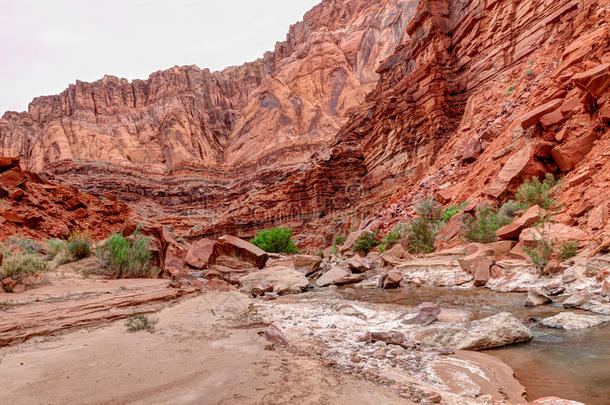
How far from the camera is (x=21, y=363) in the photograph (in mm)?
2385

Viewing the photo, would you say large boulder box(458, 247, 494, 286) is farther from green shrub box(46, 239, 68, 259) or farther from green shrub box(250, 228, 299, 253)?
green shrub box(250, 228, 299, 253)

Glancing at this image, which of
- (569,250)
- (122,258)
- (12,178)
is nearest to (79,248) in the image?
(122,258)

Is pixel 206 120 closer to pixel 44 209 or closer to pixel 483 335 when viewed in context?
pixel 44 209

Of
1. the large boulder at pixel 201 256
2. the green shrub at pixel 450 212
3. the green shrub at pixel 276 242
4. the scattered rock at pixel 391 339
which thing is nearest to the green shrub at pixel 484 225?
the green shrub at pixel 450 212

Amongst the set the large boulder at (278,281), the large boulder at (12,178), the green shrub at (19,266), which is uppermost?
the large boulder at (12,178)

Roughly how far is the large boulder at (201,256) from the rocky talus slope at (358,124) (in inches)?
485

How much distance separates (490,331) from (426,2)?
36684mm

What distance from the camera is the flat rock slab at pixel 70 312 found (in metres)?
3.35

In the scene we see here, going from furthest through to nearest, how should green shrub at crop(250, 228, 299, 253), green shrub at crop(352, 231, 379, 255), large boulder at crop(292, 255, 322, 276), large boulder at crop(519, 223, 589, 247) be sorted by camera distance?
green shrub at crop(250, 228, 299, 253)
green shrub at crop(352, 231, 379, 255)
large boulder at crop(292, 255, 322, 276)
large boulder at crop(519, 223, 589, 247)

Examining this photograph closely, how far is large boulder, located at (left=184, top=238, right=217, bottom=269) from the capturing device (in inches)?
644

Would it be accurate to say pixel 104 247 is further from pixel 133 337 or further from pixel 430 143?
pixel 430 143

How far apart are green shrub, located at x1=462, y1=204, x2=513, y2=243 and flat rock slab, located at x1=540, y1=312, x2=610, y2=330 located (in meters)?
7.16

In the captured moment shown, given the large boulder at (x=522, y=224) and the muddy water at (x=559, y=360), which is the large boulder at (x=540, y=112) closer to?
the large boulder at (x=522, y=224)

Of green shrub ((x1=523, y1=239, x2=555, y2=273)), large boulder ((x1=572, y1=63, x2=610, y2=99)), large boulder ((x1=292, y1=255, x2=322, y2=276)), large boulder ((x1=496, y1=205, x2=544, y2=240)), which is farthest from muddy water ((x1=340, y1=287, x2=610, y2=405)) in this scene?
large boulder ((x1=292, y1=255, x2=322, y2=276))
